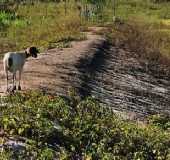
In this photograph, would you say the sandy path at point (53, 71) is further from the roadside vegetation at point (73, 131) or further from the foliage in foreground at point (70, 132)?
the foliage in foreground at point (70, 132)

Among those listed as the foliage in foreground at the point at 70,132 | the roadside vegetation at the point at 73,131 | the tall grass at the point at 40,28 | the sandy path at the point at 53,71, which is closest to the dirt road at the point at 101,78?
the sandy path at the point at 53,71

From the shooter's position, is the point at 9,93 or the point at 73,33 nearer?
the point at 9,93

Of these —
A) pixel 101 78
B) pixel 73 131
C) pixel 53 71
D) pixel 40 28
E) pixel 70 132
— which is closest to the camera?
pixel 70 132

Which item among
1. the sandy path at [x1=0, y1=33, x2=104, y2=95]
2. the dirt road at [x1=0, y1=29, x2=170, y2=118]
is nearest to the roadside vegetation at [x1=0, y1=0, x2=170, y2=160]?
the sandy path at [x1=0, y1=33, x2=104, y2=95]

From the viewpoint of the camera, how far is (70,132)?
13.5 m

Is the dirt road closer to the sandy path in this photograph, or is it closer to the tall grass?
the sandy path

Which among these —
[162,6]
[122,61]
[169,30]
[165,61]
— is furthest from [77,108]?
[162,6]

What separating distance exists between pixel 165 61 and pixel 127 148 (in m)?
17.9

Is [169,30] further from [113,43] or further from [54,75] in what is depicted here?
[54,75]

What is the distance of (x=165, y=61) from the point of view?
31062 millimetres

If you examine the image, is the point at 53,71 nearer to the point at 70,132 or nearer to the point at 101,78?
the point at 101,78

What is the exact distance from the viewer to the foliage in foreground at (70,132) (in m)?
12.3

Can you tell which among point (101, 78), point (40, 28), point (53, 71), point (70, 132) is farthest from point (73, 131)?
point (40, 28)

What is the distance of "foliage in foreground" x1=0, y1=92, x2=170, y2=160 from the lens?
12.3 metres
